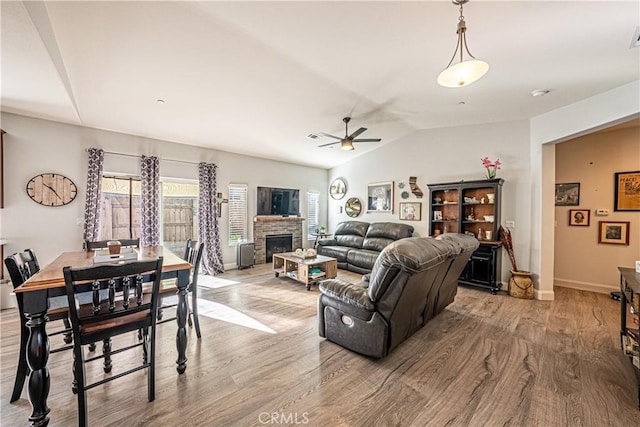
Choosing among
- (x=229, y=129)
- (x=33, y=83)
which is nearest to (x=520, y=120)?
(x=229, y=129)

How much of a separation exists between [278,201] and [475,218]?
14.9ft

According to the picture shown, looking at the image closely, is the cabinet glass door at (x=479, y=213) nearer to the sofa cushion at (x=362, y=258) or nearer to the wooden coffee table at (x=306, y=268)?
the sofa cushion at (x=362, y=258)

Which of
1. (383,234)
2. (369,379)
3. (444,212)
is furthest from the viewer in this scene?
(383,234)

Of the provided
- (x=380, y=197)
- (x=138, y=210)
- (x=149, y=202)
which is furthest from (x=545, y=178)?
(x=138, y=210)

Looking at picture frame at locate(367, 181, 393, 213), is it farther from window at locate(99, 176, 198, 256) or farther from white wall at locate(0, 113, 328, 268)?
white wall at locate(0, 113, 328, 268)

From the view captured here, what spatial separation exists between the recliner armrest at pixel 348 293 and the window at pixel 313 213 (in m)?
4.97

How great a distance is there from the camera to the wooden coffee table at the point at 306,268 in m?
4.56

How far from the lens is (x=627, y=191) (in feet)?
13.8

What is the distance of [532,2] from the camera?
1.99 metres

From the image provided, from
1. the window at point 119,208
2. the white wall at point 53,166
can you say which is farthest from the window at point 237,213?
the window at point 119,208

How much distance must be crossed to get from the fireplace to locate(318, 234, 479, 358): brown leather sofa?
4.03 meters

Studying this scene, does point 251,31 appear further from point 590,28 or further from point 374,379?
point 374,379

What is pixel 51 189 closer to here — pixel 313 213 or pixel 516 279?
pixel 313 213

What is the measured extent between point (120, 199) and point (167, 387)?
13.1 feet
